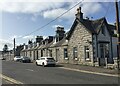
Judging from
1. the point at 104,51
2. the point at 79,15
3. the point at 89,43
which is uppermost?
the point at 79,15

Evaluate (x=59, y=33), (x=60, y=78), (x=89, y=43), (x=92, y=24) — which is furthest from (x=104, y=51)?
(x=60, y=78)

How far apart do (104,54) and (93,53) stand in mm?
2443

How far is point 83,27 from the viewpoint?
35.8 metres

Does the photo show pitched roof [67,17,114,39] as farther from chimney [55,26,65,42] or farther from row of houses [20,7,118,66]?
chimney [55,26,65,42]

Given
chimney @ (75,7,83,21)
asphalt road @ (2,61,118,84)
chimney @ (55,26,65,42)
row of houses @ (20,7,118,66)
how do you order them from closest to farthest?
asphalt road @ (2,61,118,84) < row of houses @ (20,7,118,66) < chimney @ (75,7,83,21) < chimney @ (55,26,65,42)

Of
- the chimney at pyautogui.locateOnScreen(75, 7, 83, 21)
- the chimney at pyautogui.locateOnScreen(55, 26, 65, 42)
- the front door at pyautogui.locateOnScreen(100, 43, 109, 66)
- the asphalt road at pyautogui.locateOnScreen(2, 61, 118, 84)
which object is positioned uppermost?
the chimney at pyautogui.locateOnScreen(75, 7, 83, 21)

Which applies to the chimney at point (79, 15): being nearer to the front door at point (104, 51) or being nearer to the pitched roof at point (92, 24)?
the pitched roof at point (92, 24)

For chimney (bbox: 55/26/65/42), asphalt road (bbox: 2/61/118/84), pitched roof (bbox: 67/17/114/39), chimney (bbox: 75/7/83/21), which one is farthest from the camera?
chimney (bbox: 55/26/65/42)

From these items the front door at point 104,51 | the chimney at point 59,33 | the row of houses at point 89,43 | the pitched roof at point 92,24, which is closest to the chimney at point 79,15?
the row of houses at point 89,43

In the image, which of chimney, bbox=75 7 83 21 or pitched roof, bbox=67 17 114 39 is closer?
pitched roof, bbox=67 17 114 39

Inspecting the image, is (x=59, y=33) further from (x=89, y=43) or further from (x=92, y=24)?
(x=89, y=43)

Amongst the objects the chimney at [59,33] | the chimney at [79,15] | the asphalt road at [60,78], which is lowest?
the asphalt road at [60,78]

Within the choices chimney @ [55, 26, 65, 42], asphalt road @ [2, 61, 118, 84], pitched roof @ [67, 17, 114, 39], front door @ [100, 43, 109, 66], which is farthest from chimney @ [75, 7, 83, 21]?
asphalt road @ [2, 61, 118, 84]

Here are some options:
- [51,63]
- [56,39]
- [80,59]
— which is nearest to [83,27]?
[80,59]
